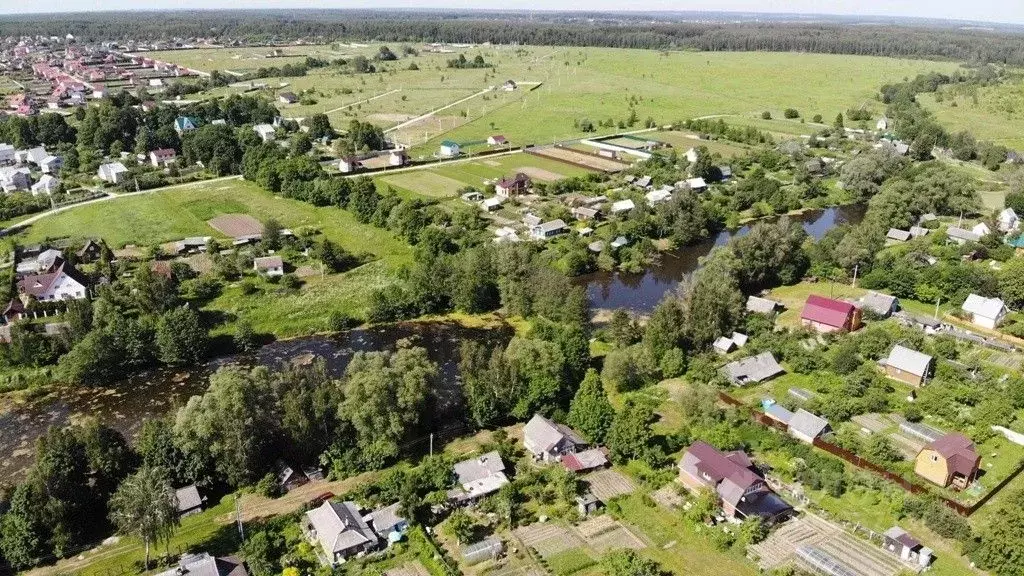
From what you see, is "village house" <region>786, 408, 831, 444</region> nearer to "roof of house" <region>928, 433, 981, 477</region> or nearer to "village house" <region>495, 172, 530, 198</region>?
"roof of house" <region>928, 433, 981, 477</region>

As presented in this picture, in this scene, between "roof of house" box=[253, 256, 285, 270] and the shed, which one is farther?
"roof of house" box=[253, 256, 285, 270]

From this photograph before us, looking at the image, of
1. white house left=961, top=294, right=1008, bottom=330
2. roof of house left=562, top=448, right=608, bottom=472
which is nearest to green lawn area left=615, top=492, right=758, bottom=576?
roof of house left=562, top=448, right=608, bottom=472

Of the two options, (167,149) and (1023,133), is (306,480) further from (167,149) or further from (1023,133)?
(1023,133)

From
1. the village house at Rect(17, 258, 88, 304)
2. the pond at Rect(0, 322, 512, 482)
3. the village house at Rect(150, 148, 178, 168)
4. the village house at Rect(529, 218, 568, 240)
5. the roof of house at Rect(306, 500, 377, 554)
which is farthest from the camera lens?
the village house at Rect(150, 148, 178, 168)

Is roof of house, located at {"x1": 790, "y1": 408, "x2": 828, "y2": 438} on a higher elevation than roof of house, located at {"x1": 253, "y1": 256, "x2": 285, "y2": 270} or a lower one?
lower

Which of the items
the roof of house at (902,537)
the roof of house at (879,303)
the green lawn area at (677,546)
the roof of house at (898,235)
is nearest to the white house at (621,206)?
the roof of house at (898,235)

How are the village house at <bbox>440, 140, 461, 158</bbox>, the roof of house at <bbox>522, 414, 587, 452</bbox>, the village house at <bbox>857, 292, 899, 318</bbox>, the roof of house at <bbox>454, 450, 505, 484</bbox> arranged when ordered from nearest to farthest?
the roof of house at <bbox>454, 450, 505, 484</bbox>, the roof of house at <bbox>522, 414, 587, 452</bbox>, the village house at <bbox>857, 292, 899, 318</bbox>, the village house at <bbox>440, 140, 461, 158</bbox>

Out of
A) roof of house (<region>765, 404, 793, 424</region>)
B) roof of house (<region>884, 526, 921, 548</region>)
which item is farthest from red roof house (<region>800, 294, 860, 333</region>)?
roof of house (<region>884, 526, 921, 548</region>)

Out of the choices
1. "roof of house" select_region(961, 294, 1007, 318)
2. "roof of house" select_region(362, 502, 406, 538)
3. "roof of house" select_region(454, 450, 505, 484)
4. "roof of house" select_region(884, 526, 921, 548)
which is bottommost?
"roof of house" select_region(362, 502, 406, 538)
